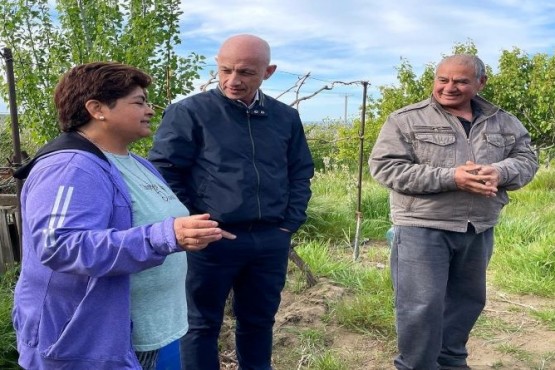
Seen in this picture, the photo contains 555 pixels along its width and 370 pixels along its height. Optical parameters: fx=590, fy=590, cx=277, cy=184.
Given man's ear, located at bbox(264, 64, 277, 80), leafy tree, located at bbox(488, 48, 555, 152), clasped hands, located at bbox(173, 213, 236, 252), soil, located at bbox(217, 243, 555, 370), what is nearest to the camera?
clasped hands, located at bbox(173, 213, 236, 252)

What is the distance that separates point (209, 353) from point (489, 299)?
2.76m

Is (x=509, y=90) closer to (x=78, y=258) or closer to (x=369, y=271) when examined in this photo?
(x=369, y=271)

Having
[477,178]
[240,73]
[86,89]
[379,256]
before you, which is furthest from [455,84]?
[379,256]

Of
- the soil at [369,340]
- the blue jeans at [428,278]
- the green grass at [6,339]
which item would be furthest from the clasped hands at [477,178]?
the green grass at [6,339]

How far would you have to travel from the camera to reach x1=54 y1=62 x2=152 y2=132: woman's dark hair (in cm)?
176

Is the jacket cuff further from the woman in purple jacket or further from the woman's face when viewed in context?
the woman's face

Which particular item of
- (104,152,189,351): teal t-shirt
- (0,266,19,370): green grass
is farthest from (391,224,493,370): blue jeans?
(0,266,19,370): green grass

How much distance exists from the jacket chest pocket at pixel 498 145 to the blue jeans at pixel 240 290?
1071mm

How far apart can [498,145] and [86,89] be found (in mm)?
2035

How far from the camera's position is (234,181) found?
8.41 feet

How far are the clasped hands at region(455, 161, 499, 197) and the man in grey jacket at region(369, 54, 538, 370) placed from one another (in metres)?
0.02

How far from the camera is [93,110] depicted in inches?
69.6

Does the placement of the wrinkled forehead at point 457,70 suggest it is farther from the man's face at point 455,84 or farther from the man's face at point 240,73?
the man's face at point 240,73

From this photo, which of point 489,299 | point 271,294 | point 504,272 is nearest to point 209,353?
point 271,294
